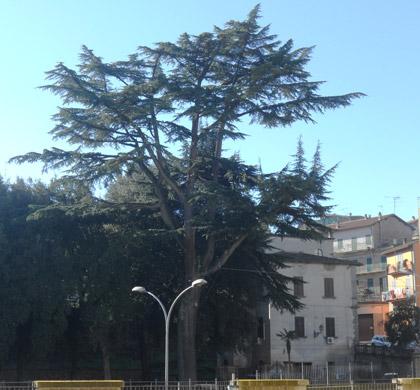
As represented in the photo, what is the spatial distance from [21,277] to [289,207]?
44.4 ft

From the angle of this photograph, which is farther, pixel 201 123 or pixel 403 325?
pixel 403 325

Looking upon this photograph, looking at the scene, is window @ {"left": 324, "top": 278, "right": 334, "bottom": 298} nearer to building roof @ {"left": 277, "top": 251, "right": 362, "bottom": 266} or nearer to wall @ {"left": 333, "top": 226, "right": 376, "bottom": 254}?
building roof @ {"left": 277, "top": 251, "right": 362, "bottom": 266}

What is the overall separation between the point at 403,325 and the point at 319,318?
5.90 m

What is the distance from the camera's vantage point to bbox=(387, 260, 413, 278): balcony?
57.9 meters

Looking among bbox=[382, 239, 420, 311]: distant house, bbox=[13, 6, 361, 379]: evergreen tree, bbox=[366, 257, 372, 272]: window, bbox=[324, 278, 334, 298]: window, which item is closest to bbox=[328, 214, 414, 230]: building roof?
→ bbox=[366, 257, 372, 272]: window

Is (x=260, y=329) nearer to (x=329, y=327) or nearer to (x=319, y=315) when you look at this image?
(x=319, y=315)

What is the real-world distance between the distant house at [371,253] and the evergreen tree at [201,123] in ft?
98.6

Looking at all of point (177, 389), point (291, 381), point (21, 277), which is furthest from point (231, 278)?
point (291, 381)

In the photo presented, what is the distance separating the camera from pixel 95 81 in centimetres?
3453

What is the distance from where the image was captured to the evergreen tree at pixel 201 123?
33.1 m

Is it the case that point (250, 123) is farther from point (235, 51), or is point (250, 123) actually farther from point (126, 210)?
point (126, 210)

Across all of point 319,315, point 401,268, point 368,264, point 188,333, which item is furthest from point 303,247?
point 188,333

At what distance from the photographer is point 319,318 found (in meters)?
49.7

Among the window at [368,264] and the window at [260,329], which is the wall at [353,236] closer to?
the window at [368,264]
